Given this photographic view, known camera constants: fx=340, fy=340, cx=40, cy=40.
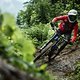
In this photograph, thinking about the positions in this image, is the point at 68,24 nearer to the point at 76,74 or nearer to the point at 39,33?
the point at 76,74

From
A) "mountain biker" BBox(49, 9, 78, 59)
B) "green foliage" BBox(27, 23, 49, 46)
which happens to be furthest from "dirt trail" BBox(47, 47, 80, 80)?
"green foliage" BBox(27, 23, 49, 46)

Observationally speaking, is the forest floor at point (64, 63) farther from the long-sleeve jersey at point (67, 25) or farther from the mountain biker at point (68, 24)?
the long-sleeve jersey at point (67, 25)

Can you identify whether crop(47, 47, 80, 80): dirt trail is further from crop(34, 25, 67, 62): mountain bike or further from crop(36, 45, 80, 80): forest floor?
crop(34, 25, 67, 62): mountain bike

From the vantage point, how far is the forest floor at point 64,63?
12719 millimetres

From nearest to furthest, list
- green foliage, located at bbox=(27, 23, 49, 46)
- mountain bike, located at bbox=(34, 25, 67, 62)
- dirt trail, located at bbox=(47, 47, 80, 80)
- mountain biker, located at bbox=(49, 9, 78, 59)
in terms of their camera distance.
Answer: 1. mountain biker, located at bbox=(49, 9, 78, 59)
2. mountain bike, located at bbox=(34, 25, 67, 62)
3. dirt trail, located at bbox=(47, 47, 80, 80)
4. green foliage, located at bbox=(27, 23, 49, 46)

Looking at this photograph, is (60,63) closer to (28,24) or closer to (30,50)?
(28,24)

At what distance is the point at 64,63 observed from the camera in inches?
533

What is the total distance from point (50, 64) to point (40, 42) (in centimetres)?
364

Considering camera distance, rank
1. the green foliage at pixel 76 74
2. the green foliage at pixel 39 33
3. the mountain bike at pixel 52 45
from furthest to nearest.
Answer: the green foliage at pixel 39 33 < the mountain bike at pixel 52 45 < the green foliage at pixel 76 74

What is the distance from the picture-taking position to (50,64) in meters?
13.9

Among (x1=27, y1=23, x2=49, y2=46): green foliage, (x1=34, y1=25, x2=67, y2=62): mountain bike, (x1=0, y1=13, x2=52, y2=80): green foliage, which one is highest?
(x1=0, y1=13, x2=52, y2=80): green foliage

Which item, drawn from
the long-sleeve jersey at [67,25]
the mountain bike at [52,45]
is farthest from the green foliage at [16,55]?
the mountain bike at [52,45]

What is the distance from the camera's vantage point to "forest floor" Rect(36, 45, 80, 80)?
12719mm

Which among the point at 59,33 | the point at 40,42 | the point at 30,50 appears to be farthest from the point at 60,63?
the point at 30,50
